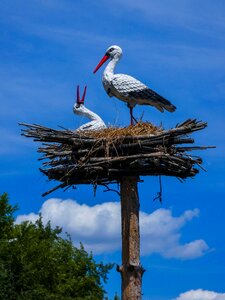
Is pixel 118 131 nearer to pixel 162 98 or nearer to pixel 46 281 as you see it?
pixel 162 98

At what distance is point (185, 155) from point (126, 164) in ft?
3.59

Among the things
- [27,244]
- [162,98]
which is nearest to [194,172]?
[162,98]

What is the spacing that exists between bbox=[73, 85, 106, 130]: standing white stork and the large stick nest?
124 centimetres

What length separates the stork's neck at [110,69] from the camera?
15.8m

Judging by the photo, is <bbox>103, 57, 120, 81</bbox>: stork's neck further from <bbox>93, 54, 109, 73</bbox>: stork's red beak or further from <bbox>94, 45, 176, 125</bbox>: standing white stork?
<bbox>93, 54, 109, 73</bbox>: stork's red beak

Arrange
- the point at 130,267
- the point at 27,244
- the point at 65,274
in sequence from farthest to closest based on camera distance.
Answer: the point at 65,274
the point at 27,244
the point at 130,267

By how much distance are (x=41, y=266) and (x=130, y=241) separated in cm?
975

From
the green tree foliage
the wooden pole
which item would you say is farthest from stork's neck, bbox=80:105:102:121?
the green tree foliage

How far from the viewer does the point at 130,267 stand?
1445cm

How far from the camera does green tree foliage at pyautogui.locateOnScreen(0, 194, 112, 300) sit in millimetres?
22078

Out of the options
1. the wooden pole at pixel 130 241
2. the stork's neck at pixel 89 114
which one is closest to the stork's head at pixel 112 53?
the stork's neck at pixel 89 114

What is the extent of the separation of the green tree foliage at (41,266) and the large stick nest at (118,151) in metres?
7.21

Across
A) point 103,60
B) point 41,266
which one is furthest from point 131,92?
point 41,266

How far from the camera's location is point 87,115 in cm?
1747
